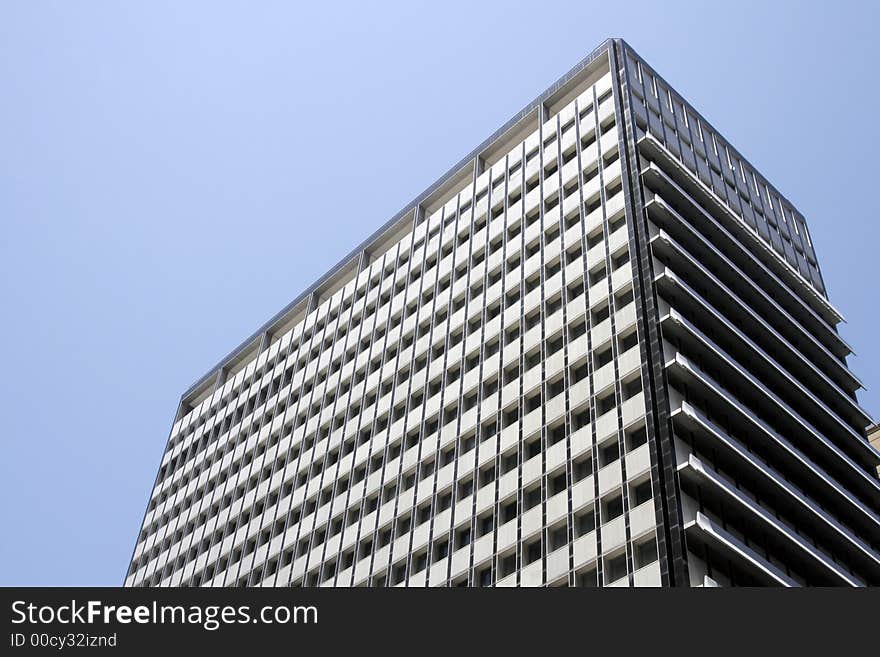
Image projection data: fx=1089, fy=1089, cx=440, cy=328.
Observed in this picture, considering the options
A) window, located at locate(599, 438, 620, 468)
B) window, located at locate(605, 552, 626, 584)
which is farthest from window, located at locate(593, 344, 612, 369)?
window, located at locate(605, 552, 626, 584)

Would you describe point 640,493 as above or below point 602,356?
below

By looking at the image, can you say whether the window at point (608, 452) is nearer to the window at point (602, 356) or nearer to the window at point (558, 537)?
the window at point (558, 537)

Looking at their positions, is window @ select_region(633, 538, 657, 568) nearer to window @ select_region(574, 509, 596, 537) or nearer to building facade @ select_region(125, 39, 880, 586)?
building facade @ select_region(125, 39, 880, 586)

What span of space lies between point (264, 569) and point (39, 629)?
59.9m

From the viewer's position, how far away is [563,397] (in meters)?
65.1

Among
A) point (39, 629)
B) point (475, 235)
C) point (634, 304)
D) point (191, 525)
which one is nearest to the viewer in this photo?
point (39, 629)

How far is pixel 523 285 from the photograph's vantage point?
3000 inches

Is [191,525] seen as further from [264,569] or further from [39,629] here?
[39,629]

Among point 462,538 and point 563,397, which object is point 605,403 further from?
point 462,538

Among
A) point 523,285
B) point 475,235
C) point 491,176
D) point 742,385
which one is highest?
point 491,176

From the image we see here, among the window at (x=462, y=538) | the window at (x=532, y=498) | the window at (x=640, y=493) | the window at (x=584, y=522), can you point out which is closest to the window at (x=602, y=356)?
the window at (x=532, y=498)

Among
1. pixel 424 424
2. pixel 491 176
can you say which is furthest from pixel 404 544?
pixel 491 176

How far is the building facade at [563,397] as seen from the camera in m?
58.9

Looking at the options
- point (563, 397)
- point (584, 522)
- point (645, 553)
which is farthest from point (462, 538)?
point (645, 553)
